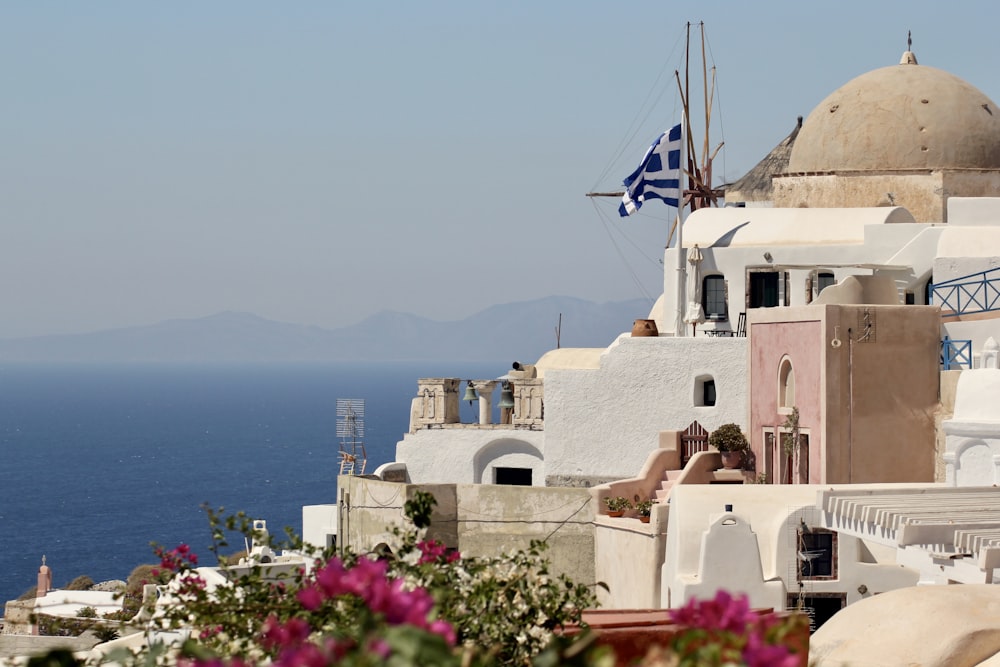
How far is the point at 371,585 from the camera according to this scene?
8.02 metres

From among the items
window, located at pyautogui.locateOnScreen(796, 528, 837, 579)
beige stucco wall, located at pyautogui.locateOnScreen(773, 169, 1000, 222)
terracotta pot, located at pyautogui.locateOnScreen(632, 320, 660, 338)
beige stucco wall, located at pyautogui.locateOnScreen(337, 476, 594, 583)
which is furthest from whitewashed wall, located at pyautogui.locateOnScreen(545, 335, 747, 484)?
window, located at pyautogui.locateOnScreen(796, 528, 837, 579)

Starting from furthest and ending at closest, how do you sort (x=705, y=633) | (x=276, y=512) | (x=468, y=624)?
(x=276, y=512), (x=468, y=624), (x=705, y=633)

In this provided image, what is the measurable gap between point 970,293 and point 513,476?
10.5m

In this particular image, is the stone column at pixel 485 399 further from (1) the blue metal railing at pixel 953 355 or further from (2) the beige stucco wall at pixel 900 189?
(1) the blue metal railing at pixel 953 355

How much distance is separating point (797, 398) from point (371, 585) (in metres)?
21.5

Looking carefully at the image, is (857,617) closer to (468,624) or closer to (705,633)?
(468,624)

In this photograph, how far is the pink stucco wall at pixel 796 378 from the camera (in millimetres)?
27766

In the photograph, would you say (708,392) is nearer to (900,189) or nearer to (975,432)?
(975,432)

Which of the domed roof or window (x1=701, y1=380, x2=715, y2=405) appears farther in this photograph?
the domed roof

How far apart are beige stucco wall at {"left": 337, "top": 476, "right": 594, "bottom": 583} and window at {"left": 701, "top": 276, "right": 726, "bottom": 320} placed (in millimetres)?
5483

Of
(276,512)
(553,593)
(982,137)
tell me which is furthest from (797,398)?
(276,512)

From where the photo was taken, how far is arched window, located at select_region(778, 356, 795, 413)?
1142 inches

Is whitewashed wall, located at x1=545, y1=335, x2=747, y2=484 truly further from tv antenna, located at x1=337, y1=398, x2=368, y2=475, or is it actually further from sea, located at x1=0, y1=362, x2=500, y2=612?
sea, located at x1=0, y1=362, x2=500, y2=612

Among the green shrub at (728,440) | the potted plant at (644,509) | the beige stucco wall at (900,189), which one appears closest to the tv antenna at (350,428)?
the potted plant at (644,509)
